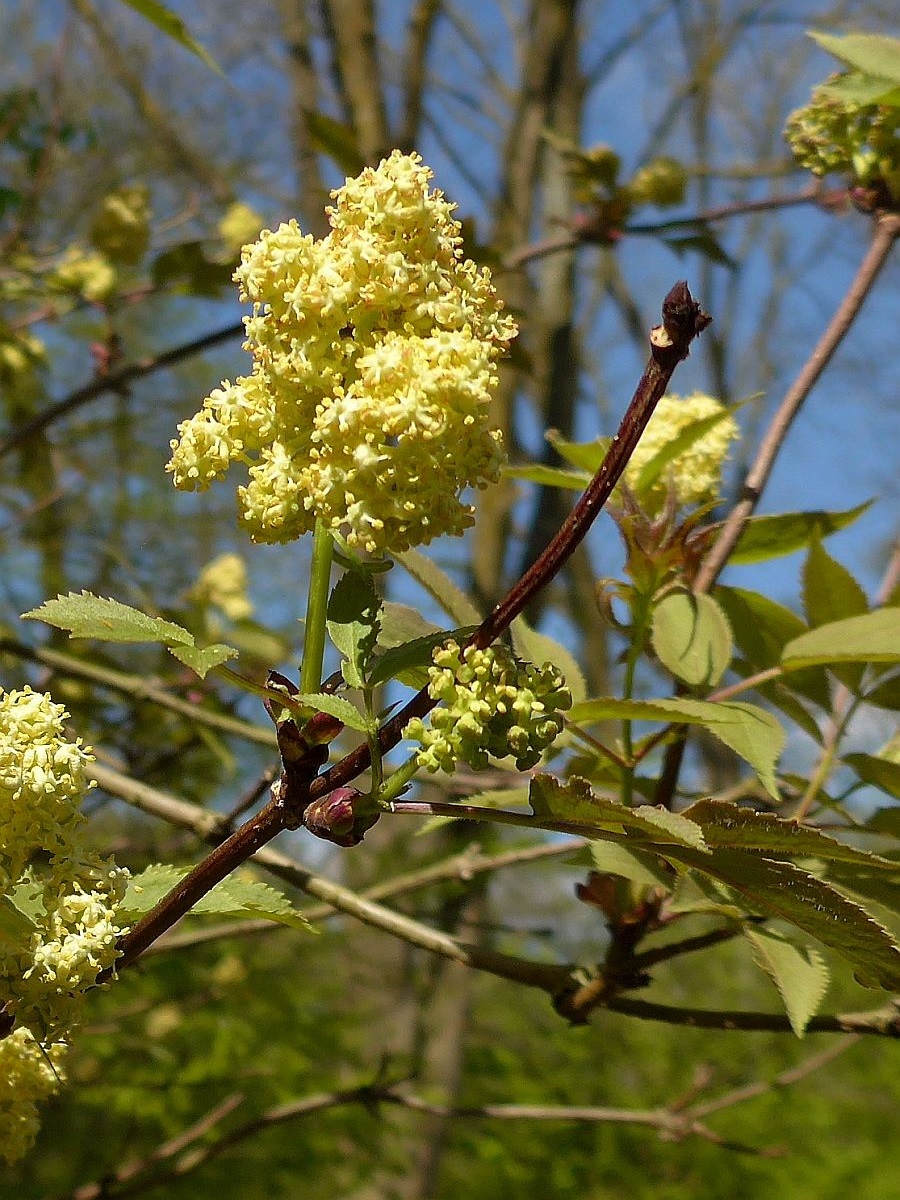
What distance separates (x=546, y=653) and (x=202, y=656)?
56 centimetres

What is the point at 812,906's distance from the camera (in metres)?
0.73

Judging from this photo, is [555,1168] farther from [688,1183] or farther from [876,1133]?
[876,1133]

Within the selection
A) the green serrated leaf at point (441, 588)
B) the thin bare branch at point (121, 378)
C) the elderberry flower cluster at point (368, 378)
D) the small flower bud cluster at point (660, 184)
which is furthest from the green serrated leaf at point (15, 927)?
the small flower bud cluster at point (660, 184)

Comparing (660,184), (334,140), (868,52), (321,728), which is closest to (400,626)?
(321,728)

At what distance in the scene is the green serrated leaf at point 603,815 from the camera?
66 cm

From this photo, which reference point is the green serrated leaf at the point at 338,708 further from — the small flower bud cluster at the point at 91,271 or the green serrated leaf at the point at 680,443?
the small flower bud cluster at the point at 91,271

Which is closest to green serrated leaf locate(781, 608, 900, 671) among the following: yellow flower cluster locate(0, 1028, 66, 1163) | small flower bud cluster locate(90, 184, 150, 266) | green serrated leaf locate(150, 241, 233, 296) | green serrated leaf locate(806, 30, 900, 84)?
green serrated leaf locate(806, 30, 900, 84)

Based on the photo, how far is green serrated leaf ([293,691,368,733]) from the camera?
0.66 meters

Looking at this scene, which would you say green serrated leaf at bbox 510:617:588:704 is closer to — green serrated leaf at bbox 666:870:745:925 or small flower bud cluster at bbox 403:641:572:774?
green serrated leaf at bbox 666:870:745:925

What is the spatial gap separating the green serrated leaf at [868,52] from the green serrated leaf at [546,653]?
0.62 meters

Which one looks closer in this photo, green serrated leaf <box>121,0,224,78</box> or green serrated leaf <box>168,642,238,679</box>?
green serrated leaf <box>168,642,238,679</box>

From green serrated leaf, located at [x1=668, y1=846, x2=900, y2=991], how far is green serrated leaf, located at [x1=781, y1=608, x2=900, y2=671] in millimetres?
279

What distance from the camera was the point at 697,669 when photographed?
1080 millimetres

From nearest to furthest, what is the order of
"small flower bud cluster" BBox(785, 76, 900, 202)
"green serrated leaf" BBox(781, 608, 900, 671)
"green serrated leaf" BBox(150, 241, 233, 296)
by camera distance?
"green serrated leaf" BBox(781, 608, 900, 671), "small flower bud cluster" BBox(785, 76, 900, 202), "green serrated leaf" BBox(150, 241, 233, 296)
